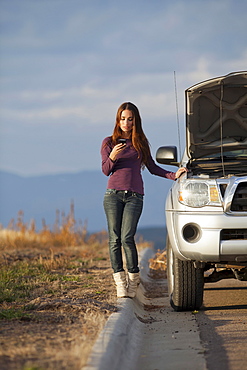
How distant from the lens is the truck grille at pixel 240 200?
243 inches

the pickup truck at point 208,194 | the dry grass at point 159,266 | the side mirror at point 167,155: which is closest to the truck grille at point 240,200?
the pickup truck at point 208,194

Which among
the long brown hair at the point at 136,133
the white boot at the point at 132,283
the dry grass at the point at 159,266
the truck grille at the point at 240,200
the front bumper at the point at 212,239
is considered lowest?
the dry grass at the point at 159,266

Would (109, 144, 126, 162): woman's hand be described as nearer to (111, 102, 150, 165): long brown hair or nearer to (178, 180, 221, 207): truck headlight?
(111, 102, 150, 165): long brown hair

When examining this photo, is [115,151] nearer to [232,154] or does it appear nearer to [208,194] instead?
[208,194]

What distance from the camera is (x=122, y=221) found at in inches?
278

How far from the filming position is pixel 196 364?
4.57m

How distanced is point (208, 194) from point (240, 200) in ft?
1.03

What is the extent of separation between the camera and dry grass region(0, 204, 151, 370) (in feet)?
13.3

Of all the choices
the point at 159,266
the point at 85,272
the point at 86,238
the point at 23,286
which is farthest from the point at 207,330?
the point at 86,238

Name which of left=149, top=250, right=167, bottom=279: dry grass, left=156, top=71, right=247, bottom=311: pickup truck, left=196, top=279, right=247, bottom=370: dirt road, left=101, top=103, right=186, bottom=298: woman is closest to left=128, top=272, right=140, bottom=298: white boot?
left=101, top=103, right=186, bottom=298: woman

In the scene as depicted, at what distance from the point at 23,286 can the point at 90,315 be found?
289 cm

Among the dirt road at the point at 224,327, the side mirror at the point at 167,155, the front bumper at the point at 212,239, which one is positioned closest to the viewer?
the dirt road at the point at 224,327

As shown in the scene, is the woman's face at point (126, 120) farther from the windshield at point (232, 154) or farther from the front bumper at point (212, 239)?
the front bumper at point (212, 239)

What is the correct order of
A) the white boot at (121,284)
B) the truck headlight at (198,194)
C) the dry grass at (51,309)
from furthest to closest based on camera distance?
the white boot at (121,284)
the truck headlight at (198,194)
the dry grass at (51,309)
